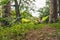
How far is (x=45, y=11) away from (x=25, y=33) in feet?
26.5

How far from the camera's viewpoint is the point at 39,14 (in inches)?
580

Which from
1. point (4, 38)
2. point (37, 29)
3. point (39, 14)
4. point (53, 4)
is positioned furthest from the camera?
point (39, 14)

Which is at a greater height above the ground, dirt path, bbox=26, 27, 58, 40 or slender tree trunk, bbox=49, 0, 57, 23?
slender tree trunk, bbox=49, 0, 57, 23

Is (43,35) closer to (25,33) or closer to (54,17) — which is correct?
(25,33)

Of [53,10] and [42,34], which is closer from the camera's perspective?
[42,34]

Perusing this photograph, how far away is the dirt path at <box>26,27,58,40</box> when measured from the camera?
668 cm

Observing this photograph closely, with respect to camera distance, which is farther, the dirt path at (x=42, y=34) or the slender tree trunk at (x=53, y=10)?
A: the slender tree trunk at (x=53, y=10)

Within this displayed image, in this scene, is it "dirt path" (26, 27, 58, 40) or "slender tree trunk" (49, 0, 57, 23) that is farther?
"slender tree trunk" (49, 0, 57, 23)

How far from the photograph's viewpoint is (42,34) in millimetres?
7070

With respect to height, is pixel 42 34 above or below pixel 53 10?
below

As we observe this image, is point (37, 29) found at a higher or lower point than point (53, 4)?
lower

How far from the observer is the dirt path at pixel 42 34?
6680 millimetres

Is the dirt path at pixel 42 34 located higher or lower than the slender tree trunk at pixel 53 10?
lower

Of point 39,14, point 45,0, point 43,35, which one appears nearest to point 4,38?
point 43,35
